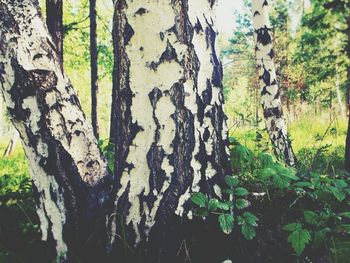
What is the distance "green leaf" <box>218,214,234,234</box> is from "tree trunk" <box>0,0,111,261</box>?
0.58m

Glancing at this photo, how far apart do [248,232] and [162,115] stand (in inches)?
24.2

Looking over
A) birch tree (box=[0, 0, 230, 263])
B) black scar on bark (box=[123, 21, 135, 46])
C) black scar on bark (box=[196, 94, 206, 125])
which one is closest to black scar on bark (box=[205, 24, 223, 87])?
birch tree (box=[0, 0, 230, 263])

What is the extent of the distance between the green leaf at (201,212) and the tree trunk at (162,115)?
0.22 feet

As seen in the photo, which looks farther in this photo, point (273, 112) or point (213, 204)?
point (273, 112)

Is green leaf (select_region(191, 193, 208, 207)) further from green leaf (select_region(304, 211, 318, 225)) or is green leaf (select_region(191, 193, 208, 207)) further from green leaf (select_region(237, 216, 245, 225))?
green leaf (select_region(304, 211, 318, 225))

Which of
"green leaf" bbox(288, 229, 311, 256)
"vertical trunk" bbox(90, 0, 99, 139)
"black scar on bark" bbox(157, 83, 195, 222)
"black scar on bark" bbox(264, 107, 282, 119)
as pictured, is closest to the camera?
"green leaf" bbox(288, 229, 311, 256)

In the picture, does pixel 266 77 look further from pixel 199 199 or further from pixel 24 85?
pixel 24 85

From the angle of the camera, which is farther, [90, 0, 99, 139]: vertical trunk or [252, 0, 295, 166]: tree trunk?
[90, 0, 99, 139]: vertical trunk

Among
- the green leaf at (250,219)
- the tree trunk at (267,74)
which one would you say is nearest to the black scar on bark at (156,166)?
the green leaf at (250,219)

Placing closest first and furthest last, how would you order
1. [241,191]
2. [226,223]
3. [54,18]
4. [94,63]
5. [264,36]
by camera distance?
[226,223]
[241,191]
[54,18]
[264,36]
[94,63]

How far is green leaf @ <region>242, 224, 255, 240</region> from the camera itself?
132 centimetres

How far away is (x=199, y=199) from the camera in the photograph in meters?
1.34

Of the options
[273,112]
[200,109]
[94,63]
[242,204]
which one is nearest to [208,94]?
[200,109]

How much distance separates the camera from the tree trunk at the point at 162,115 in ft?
4.43
